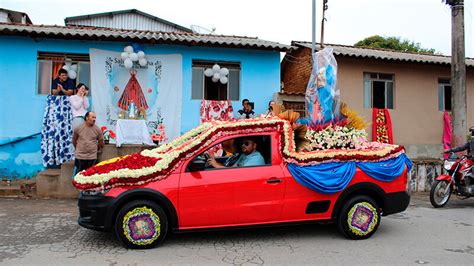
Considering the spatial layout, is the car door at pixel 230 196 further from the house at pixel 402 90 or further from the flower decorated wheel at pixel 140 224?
the house at pixel 402 90

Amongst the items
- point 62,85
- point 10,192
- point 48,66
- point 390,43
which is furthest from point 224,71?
point 390,43

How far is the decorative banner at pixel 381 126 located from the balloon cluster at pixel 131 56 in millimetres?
7479

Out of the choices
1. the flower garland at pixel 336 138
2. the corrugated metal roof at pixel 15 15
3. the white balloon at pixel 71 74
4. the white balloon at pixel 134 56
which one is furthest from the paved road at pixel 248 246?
the corrugated metal roof at pixel 15 15

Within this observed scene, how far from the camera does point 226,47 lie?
34.4 ft

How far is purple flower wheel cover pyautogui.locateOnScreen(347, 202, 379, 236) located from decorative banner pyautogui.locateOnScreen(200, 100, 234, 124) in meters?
5.80

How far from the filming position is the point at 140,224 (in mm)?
4730

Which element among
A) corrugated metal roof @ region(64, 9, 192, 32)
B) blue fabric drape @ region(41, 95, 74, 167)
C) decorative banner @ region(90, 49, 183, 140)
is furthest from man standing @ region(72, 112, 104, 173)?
corrugated metal roof @ region(64, 9, 192, 32)

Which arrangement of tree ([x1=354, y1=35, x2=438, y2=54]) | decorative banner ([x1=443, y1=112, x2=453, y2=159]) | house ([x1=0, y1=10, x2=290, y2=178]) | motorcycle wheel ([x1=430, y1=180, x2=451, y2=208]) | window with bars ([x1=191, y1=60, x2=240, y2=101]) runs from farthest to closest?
tree ([x1=354, y1=35, x2=438, y2=54])
decorative banner ([x1=443, y1=112, x2=453, y2=159])
window with bars ([x1=191, y1=60, x2=240, y2=101])
house ([x1=0, y1=10, x2=290, y2=178])
motorcycle wheel ([x1=430, y1=180, x2=451, y2=208])

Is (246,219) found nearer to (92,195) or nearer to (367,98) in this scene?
(92,195)

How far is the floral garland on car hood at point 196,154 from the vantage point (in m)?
4.74

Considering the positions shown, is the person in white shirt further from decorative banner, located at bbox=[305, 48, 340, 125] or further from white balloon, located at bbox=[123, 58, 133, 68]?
decorative banner, located at bbox=[305, 48, 340, 125]

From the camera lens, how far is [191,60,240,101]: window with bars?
1081 centimetres

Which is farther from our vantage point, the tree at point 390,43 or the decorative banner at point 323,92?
the tree at point 390,43

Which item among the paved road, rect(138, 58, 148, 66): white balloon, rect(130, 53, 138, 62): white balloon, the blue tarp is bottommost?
the paved road
